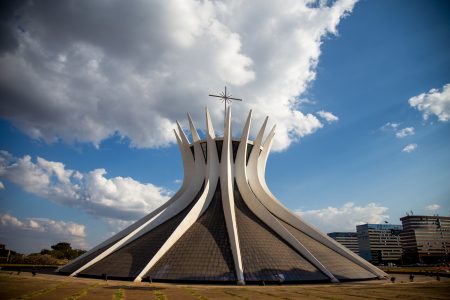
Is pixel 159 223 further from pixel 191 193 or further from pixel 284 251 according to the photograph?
pixel 284 251

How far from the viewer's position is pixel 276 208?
31781 millimetres

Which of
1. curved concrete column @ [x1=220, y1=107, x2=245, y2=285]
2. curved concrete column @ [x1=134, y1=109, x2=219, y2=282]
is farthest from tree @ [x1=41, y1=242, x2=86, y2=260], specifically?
curved concrete column @ [x1=220, y1=107, x2=245, y2=285]

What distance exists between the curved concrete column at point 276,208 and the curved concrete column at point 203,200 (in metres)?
4.42

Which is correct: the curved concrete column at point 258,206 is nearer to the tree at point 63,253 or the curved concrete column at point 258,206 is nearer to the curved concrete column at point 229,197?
the curved concrete column at point 229,197

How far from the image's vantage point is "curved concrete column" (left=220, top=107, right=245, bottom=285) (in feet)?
73.9

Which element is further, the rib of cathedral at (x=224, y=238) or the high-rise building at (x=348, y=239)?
the high-rise building at (x=348, y=239)

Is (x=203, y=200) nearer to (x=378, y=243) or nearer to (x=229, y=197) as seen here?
(x=229, y=197)

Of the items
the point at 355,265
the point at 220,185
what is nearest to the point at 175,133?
the point at 220,185

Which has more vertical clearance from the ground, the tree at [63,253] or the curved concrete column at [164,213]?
the curved concrete column at [164,213]

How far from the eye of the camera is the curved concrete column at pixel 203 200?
24.0m

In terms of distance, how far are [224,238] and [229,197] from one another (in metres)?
5.37

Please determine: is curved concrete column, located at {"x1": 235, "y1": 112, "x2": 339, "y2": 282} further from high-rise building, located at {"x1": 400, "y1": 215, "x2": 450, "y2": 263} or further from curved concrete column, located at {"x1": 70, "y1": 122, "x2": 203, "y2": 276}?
high-rise building, located at {"x1": 400, "y1": 215, "x2": 450, "y2": 263}

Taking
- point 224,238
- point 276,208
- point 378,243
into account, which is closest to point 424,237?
point 378,243

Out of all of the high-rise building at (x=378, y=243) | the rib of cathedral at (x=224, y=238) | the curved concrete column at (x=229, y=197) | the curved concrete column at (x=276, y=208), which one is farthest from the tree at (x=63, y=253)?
the high-rise building at (x=378, y=243)
